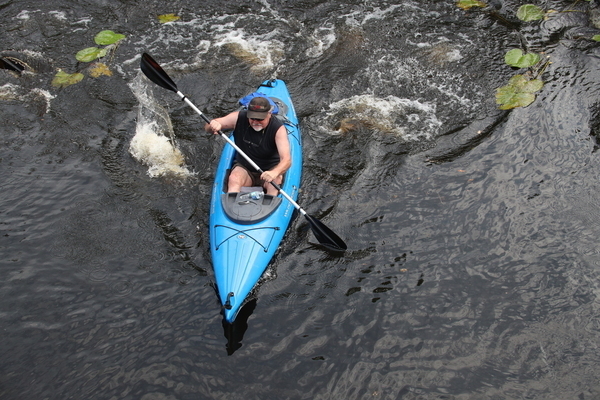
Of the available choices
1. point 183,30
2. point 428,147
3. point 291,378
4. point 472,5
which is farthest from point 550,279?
point 183,30

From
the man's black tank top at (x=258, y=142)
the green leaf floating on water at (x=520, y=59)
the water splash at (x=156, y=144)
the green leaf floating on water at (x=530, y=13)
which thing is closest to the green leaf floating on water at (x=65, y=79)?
the water splash at (x=156, y=144)

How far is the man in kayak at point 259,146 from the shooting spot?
211 inches

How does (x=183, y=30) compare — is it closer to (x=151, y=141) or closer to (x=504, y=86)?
(x=151, y=141)

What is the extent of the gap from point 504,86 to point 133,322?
613 centimetres

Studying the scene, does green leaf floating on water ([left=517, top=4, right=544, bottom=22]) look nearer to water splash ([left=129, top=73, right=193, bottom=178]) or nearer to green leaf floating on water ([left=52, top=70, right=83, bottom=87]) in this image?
water splash ([left=129, top=73, right=193, bottom=178])

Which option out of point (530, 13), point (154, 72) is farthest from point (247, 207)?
point (530, 13)

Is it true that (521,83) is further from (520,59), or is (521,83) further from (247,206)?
(247,206)

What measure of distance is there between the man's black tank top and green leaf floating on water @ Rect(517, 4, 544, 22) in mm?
5558

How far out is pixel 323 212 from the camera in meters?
5.84

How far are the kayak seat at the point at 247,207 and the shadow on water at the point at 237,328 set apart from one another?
2.86 ft

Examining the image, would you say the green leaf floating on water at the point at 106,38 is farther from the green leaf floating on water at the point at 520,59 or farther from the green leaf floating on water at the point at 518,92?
the green leaf floating on water at the point at 520,59

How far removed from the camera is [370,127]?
6902 millimetres

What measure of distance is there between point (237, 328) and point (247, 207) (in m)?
1.28

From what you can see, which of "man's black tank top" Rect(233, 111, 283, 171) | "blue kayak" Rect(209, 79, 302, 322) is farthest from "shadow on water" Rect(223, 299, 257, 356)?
"man's black tank top" Rect(233, 111, 283, 171)
